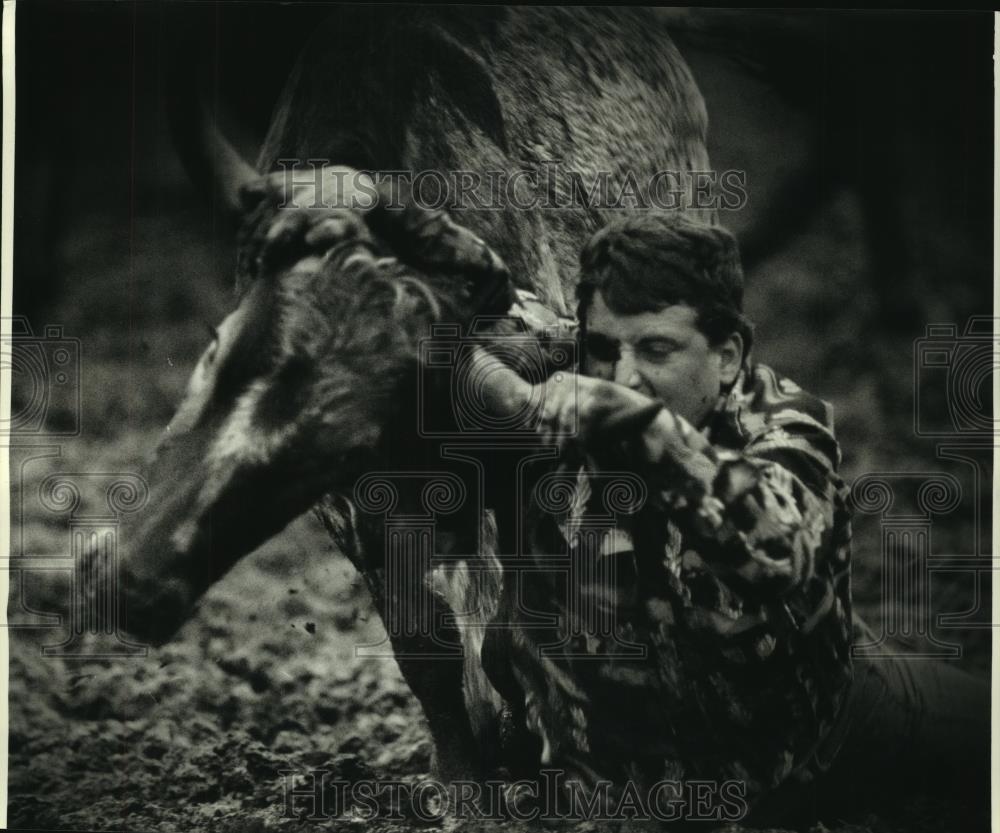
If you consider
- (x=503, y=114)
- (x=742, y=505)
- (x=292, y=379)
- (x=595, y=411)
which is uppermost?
(x=503, y=114)

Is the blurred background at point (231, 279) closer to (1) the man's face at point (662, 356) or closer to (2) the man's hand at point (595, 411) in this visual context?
(1) the man's face at point (662, 356)

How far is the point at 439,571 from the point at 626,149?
1.95 metres

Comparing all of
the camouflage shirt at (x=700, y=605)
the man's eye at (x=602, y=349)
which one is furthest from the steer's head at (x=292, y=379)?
the camouflage shirt at (x=700, y=605)

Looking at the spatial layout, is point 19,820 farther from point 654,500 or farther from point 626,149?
point 626,149

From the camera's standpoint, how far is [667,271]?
4.43 m

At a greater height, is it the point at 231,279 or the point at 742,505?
the point at 231,279

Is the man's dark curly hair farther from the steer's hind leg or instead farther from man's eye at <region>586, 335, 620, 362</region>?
the steer's hind leg

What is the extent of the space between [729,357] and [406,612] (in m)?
1.72

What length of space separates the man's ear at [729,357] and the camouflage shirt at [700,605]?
0.14ft

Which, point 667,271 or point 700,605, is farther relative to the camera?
point 667,271

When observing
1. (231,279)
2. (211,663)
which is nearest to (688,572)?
(211,663)

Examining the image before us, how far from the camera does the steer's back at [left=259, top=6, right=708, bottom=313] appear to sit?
4.44 m

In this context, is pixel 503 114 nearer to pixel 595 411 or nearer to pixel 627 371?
pixel 627 371

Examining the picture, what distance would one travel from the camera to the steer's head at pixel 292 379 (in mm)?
4344
